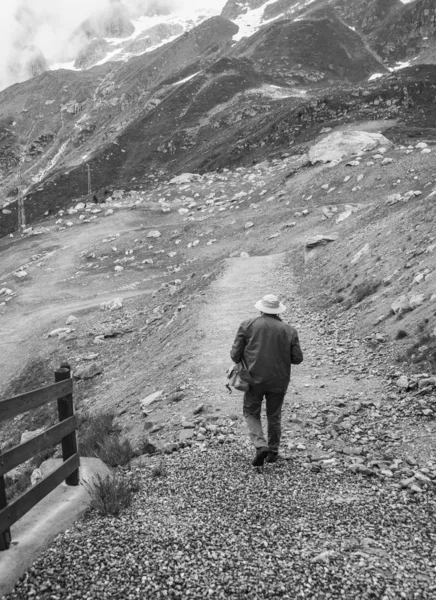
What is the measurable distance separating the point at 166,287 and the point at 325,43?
146 metres

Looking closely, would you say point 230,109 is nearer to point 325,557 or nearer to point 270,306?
point 270,306

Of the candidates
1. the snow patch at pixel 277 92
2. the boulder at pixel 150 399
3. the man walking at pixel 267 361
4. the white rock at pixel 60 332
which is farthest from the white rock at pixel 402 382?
the snow patch at pixel 277 92

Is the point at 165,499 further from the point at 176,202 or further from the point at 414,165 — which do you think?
the point at 176,202

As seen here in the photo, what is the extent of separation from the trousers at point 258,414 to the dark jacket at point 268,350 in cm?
13

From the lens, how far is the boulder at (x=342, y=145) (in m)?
45.6

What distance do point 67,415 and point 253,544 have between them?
2.63 m

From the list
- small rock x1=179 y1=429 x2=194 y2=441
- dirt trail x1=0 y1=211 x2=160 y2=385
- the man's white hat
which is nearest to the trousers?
the man's white hat

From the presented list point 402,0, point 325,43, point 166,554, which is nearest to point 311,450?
point 166,554

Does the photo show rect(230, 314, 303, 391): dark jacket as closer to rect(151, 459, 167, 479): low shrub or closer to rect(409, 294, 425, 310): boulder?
rect(151, 459, 167, 479): low shrub

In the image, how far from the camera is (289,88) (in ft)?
388

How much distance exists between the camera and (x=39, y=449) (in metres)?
5.14

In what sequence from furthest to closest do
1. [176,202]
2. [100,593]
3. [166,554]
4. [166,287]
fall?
[176,202], [166,287], [166,554], [100,593]

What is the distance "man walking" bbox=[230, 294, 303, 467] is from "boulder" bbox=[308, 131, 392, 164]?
39.8m

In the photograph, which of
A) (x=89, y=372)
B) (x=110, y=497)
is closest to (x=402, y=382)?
(x=110, y=497)
